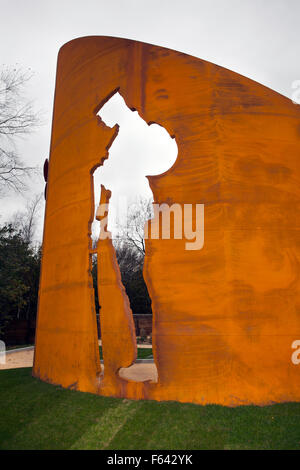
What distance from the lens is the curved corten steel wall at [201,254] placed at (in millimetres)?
5145

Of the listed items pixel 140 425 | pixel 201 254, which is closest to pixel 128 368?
pixel 140 425

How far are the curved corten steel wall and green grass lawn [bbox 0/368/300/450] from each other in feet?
1.00

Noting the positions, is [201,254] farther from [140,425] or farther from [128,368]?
[128,368]

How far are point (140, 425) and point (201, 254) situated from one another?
2444mm

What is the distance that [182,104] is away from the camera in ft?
19.5

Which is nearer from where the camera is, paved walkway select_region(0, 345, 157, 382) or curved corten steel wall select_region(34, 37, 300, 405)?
curved corten steel wall select_region(34, 37, 300, 405)

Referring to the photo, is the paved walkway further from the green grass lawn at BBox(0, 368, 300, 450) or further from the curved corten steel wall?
the curved corten steel wall

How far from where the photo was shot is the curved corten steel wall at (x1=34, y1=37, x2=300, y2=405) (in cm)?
514

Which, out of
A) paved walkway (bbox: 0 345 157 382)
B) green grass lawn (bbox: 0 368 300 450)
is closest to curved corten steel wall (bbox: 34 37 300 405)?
green grass lawn (bbox: 0 368 300 450)

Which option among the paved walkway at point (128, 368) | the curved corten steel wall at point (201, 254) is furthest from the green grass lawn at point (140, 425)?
the paved walkway at point (128, 368)

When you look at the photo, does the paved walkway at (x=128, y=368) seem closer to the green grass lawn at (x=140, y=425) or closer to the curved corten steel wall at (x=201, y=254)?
the green grass lawn at (x=140, y=425)

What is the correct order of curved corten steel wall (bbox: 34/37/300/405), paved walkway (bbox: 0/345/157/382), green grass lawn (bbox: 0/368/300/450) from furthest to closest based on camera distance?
1. paved walkway (bbox: 0/345/157/382)
2. curved corten steel wall (bbox: 34/37/300/405)
3. green grass lawn (bbox: 0/368/300/450)

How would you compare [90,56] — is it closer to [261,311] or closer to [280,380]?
[261,311]

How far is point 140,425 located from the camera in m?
4.43
